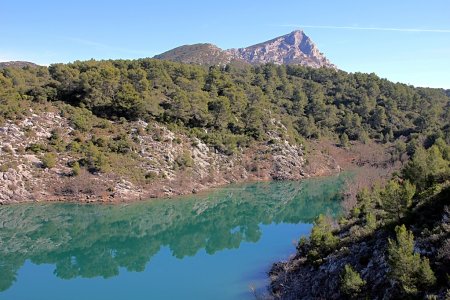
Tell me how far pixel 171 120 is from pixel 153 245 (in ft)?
124

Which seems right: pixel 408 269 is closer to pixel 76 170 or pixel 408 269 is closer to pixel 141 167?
pixel 76 170

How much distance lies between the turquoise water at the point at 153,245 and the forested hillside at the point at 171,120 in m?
8.72

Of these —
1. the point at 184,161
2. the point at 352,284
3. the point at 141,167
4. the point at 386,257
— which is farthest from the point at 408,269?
the point at 184,161

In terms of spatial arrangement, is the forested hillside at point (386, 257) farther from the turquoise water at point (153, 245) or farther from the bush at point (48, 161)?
the bush at point (48, 161)

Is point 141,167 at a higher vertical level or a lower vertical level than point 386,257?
lower

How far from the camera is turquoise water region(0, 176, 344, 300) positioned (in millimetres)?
26891

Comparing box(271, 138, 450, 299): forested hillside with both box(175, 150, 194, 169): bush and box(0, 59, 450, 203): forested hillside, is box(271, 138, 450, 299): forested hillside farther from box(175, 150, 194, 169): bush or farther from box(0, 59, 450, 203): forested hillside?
box(175, 150, 194, 169): bush

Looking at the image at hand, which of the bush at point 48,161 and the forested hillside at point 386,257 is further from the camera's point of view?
the bush at point 48,161

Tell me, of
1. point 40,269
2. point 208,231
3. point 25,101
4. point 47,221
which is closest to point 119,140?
point 25,101

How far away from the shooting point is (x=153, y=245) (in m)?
38.3

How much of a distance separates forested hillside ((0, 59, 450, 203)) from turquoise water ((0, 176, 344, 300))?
28.6ft

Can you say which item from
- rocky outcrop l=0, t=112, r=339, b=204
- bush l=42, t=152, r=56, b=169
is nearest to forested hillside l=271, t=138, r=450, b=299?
rocky outcrop l=0, t=112, r=339, b=204

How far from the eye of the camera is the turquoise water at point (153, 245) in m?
26.9

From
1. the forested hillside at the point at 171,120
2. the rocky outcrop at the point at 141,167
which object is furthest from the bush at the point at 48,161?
the rocky outcrop at the point at 141,167
